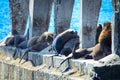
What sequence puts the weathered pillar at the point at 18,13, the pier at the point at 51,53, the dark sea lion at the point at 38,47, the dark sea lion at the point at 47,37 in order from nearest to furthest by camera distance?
1. the pier at the point at 51,53
2. the dark sea lion at the point at 38,47
3. the dark sea lion at the point at 47,37
4. the weathered pillar at the point at 18,13

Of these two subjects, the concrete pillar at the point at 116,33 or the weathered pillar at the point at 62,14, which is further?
the weathered pillar at the point at 62,14

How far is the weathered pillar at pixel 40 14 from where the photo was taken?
27.0 m

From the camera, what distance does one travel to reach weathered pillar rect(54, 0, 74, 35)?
24.3 m

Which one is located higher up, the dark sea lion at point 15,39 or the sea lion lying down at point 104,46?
the sea lion lying down at point 104,46

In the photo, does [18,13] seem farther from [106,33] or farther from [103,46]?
[103,46]

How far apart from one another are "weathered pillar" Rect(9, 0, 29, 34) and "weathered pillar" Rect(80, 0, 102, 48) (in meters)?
7.39

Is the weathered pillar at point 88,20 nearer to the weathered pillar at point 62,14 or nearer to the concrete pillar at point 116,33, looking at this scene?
the weathered pillar at point 62,14

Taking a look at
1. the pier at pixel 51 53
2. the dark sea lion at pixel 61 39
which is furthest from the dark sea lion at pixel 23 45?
the dark sea lion at pixel 61 39

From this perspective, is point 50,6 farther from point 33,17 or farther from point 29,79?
point 29,79

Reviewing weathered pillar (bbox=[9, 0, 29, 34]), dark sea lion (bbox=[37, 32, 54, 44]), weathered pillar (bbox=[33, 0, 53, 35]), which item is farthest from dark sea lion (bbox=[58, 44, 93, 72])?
weathered pillar (bbox=[9, 0, 29, 34])

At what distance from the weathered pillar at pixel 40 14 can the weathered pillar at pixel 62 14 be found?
7.67 feet

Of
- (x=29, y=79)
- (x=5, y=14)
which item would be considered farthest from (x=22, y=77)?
(x=5, y=14)

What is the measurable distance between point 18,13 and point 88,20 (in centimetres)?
769

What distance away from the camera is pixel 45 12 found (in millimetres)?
27094
